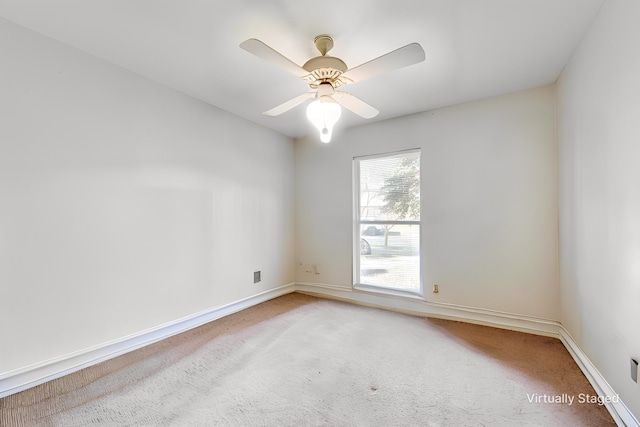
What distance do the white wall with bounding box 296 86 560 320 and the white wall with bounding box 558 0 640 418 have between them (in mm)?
284

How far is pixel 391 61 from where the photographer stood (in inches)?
60.8

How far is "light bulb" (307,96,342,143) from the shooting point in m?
1.84

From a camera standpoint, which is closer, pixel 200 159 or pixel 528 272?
pixel 528 272

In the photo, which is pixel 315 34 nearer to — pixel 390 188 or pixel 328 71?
pixel 328 71

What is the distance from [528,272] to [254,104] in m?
3.19

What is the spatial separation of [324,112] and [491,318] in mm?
2595

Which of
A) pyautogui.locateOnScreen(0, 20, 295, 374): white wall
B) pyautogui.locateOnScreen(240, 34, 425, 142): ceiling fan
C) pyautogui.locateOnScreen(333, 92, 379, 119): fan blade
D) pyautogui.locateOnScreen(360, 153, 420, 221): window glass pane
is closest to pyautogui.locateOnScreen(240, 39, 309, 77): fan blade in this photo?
pyautogui.locateOnScreen(240, 34, 425, 142): ceiling fan

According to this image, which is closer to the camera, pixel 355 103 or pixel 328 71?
pixel 328 71

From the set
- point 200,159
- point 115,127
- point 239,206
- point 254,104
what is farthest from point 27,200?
point 254,104

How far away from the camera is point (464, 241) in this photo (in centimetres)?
289

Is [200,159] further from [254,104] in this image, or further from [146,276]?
[146,276]

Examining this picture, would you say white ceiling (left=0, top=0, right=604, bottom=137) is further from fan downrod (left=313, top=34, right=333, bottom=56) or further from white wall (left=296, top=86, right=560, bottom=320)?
white wall (left=296, top=86, right=560, bottom=320)

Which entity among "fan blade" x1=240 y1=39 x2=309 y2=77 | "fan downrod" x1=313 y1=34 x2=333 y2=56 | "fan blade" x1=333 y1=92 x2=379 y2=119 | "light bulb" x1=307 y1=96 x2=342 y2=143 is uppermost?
"fan downrod" x1=313 y1=34 x2=333 y2=56

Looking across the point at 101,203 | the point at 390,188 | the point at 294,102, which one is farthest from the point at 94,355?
the point at 390,188
